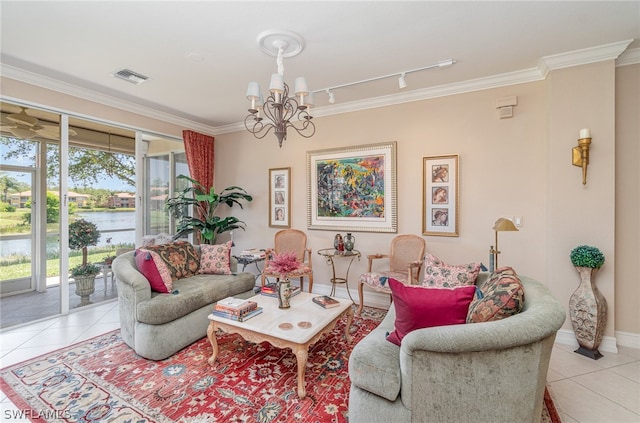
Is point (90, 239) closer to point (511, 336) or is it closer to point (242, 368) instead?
point (242, 368)

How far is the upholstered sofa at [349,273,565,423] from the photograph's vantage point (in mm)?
1308

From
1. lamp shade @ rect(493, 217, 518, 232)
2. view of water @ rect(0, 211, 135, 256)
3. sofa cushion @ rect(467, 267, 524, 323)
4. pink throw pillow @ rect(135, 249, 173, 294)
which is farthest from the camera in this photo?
view of water @ rect(0, 211, 135, 256)

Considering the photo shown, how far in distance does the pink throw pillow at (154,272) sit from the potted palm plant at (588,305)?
12.8ft

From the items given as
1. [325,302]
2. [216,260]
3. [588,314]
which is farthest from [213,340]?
[588,314]

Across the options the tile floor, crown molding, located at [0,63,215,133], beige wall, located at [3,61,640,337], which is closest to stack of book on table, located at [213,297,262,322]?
the tile floor

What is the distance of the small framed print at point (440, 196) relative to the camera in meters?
3.50

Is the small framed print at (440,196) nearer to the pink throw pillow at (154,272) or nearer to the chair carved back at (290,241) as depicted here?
the chair carved back at (290,241)

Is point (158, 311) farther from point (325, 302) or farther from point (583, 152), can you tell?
point (583, 152)

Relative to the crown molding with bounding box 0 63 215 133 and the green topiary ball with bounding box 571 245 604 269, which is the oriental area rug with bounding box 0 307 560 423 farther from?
the crown molding with bounding box 0 63 215 133

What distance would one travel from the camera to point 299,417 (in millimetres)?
1829

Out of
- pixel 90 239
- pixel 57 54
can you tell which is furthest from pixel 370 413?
pixel 90 239

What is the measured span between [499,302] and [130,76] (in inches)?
160

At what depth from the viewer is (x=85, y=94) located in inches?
141

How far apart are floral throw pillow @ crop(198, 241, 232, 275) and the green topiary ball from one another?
3638mm
